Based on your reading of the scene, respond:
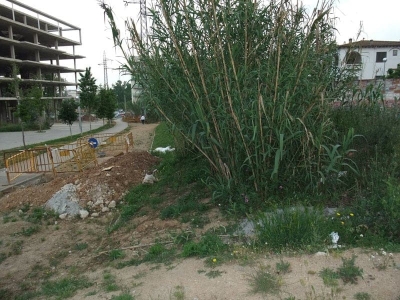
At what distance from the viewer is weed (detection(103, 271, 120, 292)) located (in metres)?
3.63

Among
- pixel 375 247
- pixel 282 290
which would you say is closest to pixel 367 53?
pixel 375 247

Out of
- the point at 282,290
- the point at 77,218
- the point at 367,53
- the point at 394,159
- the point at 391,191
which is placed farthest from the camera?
the point at 77,218

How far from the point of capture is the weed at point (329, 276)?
3.05 m

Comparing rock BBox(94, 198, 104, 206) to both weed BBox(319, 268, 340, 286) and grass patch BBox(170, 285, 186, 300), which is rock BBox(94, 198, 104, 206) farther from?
weed BBox(319, 268, 340, 286)

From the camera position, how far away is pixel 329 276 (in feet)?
10.3

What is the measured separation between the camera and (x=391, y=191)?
3.62m

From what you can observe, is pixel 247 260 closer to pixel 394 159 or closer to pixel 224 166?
pixel 224 166

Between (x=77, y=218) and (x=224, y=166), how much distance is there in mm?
3426

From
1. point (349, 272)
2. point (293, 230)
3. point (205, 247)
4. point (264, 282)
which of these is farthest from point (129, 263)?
point (349, 272)

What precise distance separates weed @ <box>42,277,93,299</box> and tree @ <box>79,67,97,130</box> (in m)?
33.0

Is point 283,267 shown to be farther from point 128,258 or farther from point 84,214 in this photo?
point 84,214

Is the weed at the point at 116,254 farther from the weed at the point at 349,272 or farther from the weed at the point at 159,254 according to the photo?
the weed at the point at 349,272

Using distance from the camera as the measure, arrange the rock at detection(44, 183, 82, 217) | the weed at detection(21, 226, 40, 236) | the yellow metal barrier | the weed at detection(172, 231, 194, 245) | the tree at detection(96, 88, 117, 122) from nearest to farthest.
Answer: the weed at detection(172, 231, 194, 245) < the weed at detection(21, 226, 40, 236) < the rock at detection(44, 183, 82, 217) < the yellow metal barrier < the tree at detection(96, 88, 117, 122)

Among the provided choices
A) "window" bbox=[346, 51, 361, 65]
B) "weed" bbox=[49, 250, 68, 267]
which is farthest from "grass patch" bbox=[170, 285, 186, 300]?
"window" bbox=[346, 51, 361, 65]
